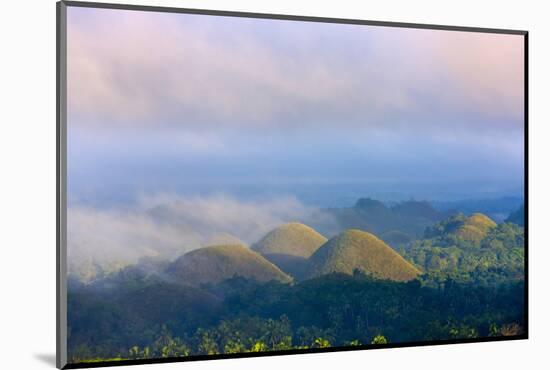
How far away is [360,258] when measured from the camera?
7.93 meters

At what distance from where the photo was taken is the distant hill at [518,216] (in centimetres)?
841

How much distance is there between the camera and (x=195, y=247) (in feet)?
24.5

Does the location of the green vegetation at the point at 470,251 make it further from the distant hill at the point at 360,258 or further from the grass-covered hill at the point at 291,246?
the grass-covered hill at the point at 291,246

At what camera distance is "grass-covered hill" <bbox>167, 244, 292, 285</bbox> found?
7.43 m

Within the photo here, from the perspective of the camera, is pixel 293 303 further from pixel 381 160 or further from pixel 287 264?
pixel 381 160

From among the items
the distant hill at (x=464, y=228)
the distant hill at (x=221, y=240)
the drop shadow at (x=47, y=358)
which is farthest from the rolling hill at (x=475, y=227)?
the drop shadow at (x=47, y=358)

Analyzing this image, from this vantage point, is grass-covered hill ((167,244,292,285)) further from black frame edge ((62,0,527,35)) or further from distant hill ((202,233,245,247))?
black frame edge ((62,0,527,35))

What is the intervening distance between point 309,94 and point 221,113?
0.71 metres

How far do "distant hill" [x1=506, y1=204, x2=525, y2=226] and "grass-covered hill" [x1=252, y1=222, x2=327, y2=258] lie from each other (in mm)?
1665

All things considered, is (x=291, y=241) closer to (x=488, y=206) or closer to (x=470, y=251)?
(x=470, y=251)

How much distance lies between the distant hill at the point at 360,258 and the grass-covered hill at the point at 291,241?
0.07 metres

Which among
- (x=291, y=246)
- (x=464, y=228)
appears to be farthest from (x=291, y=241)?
(x=464, y=228)

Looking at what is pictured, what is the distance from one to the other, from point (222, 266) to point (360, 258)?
1114 millimetres

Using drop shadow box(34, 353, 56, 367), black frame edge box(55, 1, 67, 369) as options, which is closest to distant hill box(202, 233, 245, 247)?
black frame edge box(55, 1, 67, 369)
